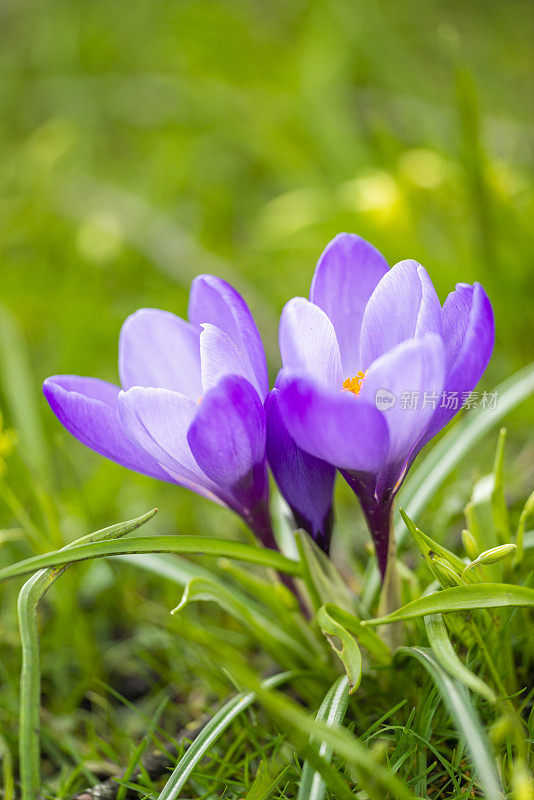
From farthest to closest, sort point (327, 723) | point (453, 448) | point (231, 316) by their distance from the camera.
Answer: point (453, 448)
point (231, 316)
point (327, 723)

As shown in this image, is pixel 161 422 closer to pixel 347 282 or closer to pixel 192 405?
pixel 192 405

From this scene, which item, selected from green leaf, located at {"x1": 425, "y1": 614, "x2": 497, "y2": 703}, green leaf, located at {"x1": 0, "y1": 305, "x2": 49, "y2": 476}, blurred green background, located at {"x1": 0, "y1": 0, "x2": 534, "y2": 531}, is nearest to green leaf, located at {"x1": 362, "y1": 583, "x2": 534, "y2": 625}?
green leaf, located at {"x1": 425, "y1": 614, "x2": 497, "y2": 703}

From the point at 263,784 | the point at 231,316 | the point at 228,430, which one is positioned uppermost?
the point at 231,316

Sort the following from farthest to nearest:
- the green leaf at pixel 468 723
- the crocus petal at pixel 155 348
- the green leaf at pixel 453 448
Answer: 1. the green leaf at pixel 453 448
2. the crocus petal at pixel 155 348
3. the green leaf at pixel 468 723

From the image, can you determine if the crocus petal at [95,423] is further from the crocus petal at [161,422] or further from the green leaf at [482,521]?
the green leaf at [482,521]

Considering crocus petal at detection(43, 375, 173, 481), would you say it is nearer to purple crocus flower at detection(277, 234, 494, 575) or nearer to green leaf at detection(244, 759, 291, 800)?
purple crocus flower at detection(277, 234, 494, 575)

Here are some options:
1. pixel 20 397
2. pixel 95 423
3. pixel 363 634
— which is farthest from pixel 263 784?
pixel 20 397

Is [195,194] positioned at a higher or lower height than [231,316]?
higher

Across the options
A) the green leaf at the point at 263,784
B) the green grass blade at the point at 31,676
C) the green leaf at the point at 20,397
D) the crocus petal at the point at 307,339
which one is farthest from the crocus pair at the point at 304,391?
the green leaf at the point at 20,397
